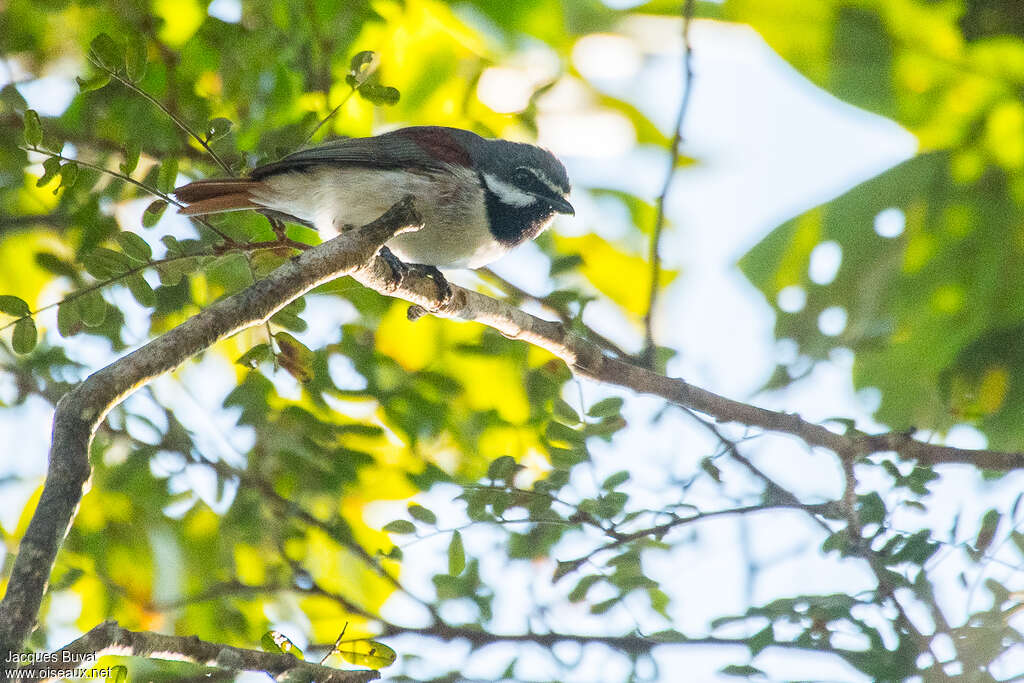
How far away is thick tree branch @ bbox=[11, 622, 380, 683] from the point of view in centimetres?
147

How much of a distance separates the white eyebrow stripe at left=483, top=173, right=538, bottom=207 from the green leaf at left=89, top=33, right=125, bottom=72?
138 centimetres

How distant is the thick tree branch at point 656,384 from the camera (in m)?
2.56

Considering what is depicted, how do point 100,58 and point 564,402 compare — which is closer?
point 100,58

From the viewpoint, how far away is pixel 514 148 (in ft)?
11.3

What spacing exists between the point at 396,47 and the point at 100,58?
1736 mm

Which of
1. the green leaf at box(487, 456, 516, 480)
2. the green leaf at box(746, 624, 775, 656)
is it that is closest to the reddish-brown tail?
the green leaf at box(487, 456, 516, 480)

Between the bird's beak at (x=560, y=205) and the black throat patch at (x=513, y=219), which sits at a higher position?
the bird's beak at (x=560, y=205)

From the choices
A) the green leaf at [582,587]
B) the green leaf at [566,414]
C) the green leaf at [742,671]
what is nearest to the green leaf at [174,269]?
the green leaf at [566,414]

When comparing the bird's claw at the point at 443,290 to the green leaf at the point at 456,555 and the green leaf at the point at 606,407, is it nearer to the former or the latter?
the green leaf at the point at 606,407

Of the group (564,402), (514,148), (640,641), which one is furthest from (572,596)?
(514,148)

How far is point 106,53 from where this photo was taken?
7.29ft

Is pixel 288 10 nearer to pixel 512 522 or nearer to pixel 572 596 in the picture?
pixel 512 522

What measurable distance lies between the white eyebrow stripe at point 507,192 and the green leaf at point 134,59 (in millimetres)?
1300

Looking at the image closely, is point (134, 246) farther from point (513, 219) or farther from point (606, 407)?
point (513, 219)
